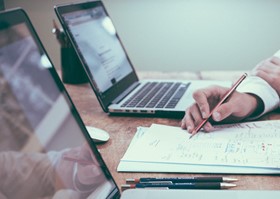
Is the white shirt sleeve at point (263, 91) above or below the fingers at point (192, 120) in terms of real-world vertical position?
below

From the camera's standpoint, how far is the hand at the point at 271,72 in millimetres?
1135

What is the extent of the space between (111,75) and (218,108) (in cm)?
38

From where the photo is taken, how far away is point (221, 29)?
Answer: 7.79 feet

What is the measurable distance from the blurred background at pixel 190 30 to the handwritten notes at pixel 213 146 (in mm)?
1493

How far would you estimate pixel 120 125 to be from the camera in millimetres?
997

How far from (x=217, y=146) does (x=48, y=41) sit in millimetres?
1825

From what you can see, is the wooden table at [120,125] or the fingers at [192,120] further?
the fingers at [192,120]

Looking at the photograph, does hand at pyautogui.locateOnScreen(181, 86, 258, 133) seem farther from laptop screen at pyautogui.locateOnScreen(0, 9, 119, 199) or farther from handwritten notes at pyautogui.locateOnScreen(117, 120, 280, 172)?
laptop screen at pyautogui.locateOnScreen(0, 9, 119, 199)

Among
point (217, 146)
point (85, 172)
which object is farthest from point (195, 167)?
point (85, 172)

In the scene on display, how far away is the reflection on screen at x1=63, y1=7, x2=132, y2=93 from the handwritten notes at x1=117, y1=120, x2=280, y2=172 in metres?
0.27

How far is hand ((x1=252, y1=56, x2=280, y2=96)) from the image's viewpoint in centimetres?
113

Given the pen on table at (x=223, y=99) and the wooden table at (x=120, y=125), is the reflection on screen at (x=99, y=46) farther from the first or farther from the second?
the pen on table at (x=223, y=99)

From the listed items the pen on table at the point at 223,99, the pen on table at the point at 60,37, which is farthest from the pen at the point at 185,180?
the pen on table at the point at 60,37

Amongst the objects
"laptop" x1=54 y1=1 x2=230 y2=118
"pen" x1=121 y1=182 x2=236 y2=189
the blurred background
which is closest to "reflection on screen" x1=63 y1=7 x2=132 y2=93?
"laptop" x1=54 y1=1 x2=230 y2=118
